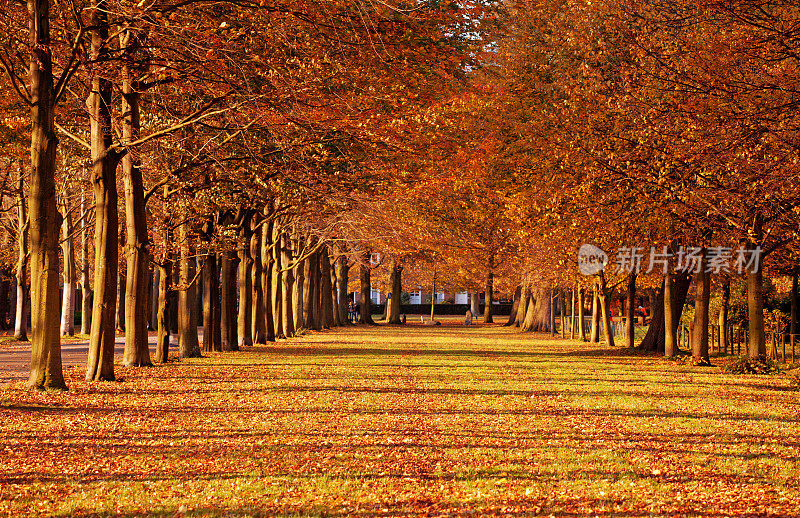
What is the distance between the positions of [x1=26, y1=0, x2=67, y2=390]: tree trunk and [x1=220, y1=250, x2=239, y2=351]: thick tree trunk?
1224 cm

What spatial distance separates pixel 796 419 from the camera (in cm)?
1306

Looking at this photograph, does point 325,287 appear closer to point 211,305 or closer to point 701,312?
point 211,305

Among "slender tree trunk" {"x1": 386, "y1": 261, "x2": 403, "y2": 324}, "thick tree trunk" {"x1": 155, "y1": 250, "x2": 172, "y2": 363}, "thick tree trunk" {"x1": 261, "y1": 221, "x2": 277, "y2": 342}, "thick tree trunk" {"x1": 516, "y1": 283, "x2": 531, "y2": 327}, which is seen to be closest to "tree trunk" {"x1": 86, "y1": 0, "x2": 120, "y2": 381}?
"thick tree trunk" {"x1": 155, "y1": 250, "x2": 172, "y2": 363}

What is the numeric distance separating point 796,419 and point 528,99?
75.5ft

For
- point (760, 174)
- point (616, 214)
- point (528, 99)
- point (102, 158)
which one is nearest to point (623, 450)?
point (760, 174)

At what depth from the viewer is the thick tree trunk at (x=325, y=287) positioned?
164ft

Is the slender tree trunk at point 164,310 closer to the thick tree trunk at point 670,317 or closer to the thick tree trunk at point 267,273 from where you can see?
the thick tree trunk at point 267,273

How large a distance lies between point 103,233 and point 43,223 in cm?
317

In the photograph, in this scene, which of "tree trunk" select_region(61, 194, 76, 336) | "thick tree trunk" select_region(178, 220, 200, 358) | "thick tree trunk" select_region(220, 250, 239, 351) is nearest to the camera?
"thick tree trunk" select_region(178, 220, 200, 358)

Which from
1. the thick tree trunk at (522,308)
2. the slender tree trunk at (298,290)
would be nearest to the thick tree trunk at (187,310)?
the slender tree trunk at (298,290)

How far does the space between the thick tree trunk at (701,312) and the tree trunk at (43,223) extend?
15.4m

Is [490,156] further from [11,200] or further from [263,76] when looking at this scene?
[263,76]

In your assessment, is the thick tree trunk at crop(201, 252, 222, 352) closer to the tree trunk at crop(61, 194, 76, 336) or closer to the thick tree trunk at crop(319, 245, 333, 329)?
the tree trunk at crop(61, 194, 76, 336)

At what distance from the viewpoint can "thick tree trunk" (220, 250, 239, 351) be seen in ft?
86.7
